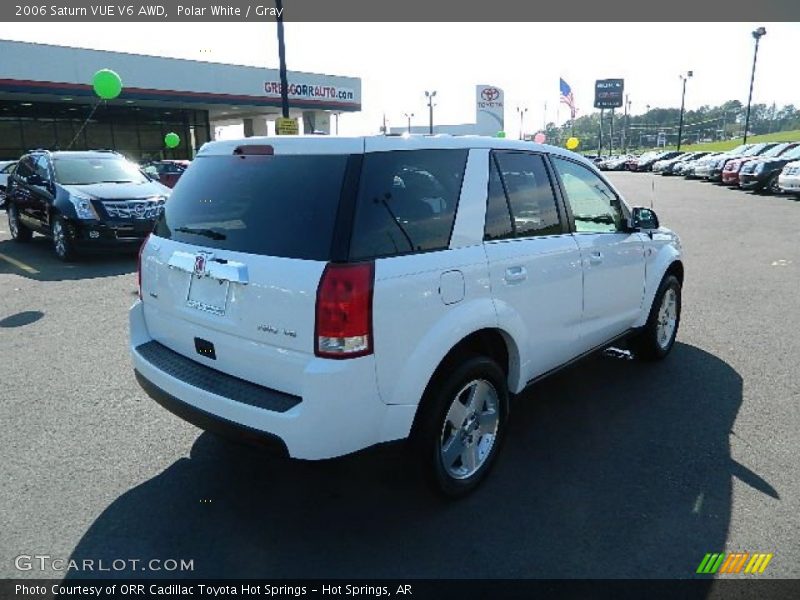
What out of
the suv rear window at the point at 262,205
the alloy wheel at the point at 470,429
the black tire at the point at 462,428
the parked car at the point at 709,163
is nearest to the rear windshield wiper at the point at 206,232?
the suv rear window at the point at 262,205

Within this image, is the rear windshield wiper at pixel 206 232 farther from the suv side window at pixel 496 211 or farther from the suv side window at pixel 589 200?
the suv side window at pixel 589 200

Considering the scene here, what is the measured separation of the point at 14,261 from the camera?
9617 mm

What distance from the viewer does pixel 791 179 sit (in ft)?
62.5

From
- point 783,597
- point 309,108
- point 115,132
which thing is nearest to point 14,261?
point 783,597

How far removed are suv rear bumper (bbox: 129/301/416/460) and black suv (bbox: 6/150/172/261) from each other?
6767 mm

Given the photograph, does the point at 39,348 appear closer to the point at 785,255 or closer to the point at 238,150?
the point at 238,150

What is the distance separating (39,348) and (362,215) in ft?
14.0

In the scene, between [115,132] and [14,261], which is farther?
[115,132]

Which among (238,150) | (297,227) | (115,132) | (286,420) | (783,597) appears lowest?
(783,597)

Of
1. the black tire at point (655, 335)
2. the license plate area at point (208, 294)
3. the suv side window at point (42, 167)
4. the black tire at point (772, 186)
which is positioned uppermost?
the suv side window at point (42, 167)

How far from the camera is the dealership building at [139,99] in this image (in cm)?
2616

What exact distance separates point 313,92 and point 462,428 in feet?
116

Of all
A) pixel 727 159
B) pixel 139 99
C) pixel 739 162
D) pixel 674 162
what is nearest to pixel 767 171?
pixel 739 162

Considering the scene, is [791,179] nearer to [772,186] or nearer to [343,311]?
[772,186]
